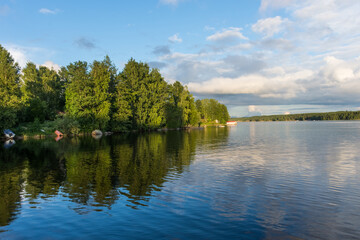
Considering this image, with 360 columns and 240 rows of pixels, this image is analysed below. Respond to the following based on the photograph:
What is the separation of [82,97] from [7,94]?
2199cm

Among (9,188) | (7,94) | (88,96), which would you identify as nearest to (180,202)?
(9,188)

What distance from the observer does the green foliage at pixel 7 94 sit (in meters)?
63.6

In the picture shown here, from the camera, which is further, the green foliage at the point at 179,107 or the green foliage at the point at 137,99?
the green foliage at the point at 179,107

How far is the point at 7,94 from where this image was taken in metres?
66.8

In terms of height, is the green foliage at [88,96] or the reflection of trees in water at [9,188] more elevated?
the green foliage at [88,96]

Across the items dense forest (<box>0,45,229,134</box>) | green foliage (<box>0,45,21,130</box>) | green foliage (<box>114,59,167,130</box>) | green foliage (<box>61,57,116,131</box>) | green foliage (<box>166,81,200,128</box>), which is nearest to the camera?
green foliage (<box>0,45,21,130</box>)

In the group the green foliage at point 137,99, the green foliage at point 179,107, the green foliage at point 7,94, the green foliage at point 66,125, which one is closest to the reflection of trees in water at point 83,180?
the green foliage at point 7,94

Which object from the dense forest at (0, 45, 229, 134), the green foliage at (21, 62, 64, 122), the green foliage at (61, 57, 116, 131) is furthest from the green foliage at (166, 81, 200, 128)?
the green foliage at (21, 62, 64, 122)

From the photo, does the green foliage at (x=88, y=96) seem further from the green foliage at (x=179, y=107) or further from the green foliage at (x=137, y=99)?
the green foliage at (x=179, y=107)

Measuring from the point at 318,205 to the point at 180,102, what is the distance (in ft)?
393

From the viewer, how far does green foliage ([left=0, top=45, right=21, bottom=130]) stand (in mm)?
63625

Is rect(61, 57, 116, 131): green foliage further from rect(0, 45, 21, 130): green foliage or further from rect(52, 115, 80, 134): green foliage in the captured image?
rect(0, 45, 21, 130): green foliage

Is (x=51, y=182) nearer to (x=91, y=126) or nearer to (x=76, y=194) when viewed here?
(x=76, y=194)

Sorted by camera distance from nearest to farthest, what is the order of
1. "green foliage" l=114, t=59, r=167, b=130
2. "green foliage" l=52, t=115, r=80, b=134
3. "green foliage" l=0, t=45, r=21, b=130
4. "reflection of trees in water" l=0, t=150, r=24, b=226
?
1. "reflection of trees in water" l=0, t=150, r=24, b=226
2. "green foliage" l=0, t=45, r=21, b=130
3. "green foliage" l=52, t=115, r=80, b=134
4. "green foliage" l=114, t=59, r=167, b=130
